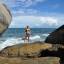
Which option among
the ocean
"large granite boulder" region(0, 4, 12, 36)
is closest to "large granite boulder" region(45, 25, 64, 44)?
"large granite boulder" region(0, 4, 12, 36)

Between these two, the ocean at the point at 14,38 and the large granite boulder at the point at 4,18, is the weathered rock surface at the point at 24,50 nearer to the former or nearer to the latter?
the large granite boulder at the point at 4,18

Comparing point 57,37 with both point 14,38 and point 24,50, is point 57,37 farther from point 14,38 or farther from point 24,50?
point 14,38

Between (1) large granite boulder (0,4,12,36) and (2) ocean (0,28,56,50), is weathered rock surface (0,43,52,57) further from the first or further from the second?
(2) ocean (0,28,56,50)

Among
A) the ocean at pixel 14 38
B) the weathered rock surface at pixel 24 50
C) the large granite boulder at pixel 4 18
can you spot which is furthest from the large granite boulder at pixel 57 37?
the ocean at pixel 14 38

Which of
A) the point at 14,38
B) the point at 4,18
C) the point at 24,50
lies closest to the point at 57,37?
the point at 24,50

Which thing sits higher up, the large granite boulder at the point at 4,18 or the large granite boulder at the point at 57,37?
the large granite boulder at the point at 4,18

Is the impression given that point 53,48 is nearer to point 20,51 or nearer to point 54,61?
point 20,51

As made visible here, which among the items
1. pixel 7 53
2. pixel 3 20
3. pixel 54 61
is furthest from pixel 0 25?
pixel 7 53

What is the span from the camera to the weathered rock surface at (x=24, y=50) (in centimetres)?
1299

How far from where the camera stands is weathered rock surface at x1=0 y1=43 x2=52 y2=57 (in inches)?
511

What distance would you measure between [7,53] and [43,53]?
175 centimetres

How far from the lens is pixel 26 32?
20.5m

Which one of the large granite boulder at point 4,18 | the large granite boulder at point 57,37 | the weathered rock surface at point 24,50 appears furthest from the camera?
the large granite boulder at point 57,37

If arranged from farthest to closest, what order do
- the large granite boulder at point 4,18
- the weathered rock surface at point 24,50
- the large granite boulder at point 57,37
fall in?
the large granite boulder at point 57,37, the weathered rock surface at point 24,50, the large granite boulder at point 4,18
